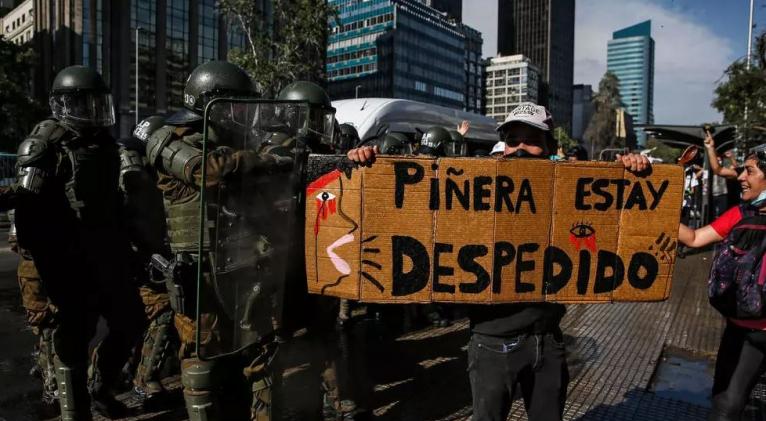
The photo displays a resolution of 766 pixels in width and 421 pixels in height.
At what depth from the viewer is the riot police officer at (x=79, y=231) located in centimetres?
321

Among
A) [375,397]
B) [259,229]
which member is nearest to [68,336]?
[259,229]

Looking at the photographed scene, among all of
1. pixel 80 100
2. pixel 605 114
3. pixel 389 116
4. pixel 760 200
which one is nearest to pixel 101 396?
pixel 80 100

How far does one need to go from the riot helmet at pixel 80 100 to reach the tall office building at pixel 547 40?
13959cm

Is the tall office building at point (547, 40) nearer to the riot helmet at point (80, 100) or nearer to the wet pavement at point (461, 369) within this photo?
the wet pavement at point (461, 369)

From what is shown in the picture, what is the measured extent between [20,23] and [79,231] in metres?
62.9

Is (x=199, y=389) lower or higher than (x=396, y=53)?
lower

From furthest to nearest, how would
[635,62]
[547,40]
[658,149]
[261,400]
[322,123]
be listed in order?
[635,62], [547,40], [658,149], [322,123], [261,400]

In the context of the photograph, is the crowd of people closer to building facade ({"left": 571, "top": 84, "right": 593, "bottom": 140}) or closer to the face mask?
the face mask

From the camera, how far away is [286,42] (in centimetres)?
1859

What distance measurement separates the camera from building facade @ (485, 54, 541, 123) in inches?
4988

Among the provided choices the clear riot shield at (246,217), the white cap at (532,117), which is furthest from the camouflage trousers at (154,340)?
the white cap at (532,117)

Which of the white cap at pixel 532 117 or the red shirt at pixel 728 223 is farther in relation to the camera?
the red shirt at pixel 728 223

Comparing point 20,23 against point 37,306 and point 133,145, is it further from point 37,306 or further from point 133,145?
point 37,306

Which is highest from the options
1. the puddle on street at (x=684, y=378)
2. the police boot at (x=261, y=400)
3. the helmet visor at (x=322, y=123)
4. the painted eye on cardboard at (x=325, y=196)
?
the helmet visor at (x=322, y=123)
